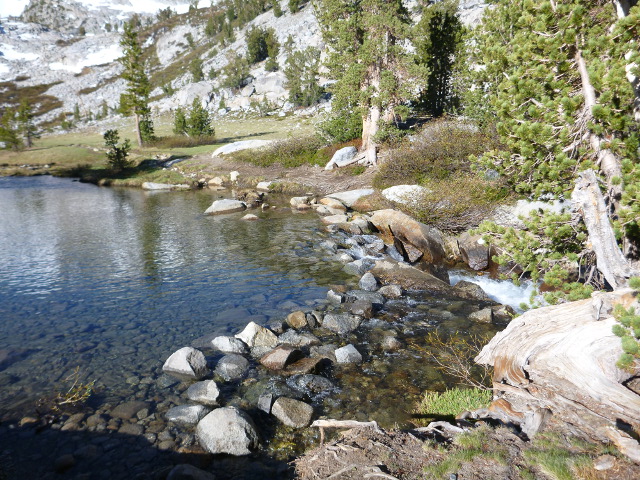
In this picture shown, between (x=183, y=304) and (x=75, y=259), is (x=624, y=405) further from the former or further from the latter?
(x=75, y=259)

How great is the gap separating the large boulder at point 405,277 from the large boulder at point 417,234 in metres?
2.25

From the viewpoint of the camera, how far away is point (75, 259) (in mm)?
16344

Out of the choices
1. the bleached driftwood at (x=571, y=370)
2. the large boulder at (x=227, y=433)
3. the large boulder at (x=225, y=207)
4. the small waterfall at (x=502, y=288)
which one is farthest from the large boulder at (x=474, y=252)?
the large boulder at (x=225, y=207)

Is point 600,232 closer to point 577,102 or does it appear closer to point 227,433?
point 577,102

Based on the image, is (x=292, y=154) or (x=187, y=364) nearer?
(x=187, y=364)

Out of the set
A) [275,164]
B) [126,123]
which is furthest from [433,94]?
[126,123]

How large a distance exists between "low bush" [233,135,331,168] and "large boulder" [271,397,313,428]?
99.9 feet

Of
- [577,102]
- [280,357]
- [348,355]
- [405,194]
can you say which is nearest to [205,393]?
[280,357]

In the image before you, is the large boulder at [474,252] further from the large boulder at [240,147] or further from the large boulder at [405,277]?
the large boulder at [240,147]

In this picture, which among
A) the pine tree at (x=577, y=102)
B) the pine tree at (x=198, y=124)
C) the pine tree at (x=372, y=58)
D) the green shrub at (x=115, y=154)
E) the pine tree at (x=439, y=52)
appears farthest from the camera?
the pine tree at (x=198, y=124)

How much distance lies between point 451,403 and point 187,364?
17.6ft

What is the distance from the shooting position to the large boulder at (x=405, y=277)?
13.0 metres

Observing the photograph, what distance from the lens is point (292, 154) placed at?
3969 cm

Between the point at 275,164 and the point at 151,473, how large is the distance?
1413 inches
